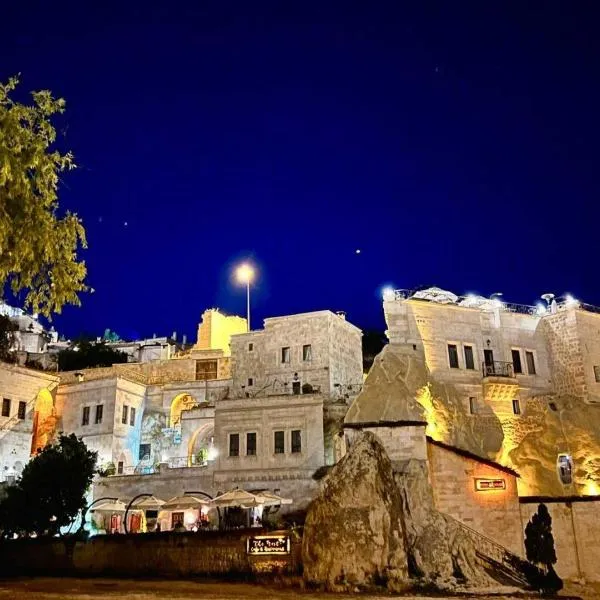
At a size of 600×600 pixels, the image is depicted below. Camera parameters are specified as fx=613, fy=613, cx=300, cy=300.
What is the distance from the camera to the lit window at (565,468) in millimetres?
33594

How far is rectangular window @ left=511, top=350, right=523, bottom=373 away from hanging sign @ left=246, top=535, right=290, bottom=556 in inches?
908

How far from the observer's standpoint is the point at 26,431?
42.2 metres

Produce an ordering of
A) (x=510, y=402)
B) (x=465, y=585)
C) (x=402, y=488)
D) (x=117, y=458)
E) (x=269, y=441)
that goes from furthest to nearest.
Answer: (x=117, y=458) → (x=510, y=402) → (x=269, y=441) → (x=402, y=488) → (x=465, y=585)

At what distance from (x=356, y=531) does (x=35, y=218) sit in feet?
38.9

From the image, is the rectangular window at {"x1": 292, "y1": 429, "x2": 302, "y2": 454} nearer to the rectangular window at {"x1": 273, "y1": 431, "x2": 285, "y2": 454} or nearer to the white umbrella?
the rectangular window at {"x1": 273, "y1": 431, "x2": 285, "y2": 454}

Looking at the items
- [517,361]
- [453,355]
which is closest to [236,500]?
[453,355]

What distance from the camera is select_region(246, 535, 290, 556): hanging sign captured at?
1927 centimetres

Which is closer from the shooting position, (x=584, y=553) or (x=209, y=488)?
(x=584, y=553)

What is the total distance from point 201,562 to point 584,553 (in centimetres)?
1364

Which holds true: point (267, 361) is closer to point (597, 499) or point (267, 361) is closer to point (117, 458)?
point (117, 458)

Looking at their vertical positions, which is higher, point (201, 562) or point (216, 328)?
point (216, 328)

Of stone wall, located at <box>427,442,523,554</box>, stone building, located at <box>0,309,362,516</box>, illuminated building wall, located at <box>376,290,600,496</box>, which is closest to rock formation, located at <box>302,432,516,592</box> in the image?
stone wall, located at <box>427,442,523,554</box>

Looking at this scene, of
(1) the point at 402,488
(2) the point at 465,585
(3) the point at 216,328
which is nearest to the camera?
(2) the point at 465,585

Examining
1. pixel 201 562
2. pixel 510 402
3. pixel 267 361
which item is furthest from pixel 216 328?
pixel 201 562
